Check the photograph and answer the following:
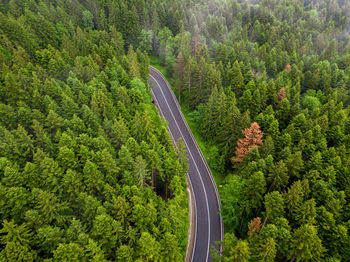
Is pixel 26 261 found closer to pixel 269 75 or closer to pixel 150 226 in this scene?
pixel 150 226

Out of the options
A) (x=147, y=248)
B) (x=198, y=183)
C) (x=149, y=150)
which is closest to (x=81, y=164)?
(x=149, y=150)

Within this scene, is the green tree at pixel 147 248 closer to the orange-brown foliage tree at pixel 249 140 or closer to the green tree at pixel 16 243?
the green tree at pixel 16 243

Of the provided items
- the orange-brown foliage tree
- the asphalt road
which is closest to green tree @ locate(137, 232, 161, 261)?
the asphalt road

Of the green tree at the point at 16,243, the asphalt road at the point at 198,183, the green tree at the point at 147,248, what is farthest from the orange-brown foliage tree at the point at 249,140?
the green tree at the point at 16,243

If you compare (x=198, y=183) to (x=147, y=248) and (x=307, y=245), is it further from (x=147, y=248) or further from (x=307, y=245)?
(x=307, y=245)

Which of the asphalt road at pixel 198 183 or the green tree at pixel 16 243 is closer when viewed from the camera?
the green tree at pixel 16 243

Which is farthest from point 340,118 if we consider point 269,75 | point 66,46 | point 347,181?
point 66,46

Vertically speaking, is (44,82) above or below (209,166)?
above

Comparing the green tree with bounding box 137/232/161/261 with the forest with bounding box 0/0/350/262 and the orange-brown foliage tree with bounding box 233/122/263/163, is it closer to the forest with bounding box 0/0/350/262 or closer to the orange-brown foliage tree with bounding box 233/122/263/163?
the forest with bounding box 0/0/350/262
